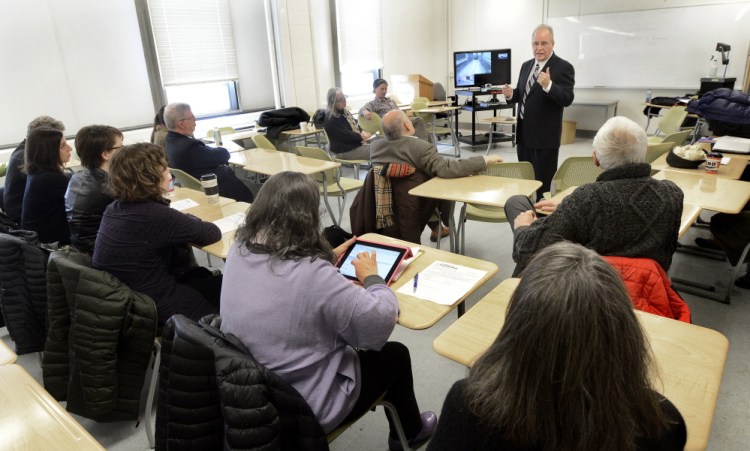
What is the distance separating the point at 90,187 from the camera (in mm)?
2324

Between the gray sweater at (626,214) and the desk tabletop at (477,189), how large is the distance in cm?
84

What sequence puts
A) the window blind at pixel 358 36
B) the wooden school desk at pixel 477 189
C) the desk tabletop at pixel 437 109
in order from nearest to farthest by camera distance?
the wooden school desk at pixel 477 189 → the desk tabletop at pixel 437 109 → the window blind at pixel 358 36

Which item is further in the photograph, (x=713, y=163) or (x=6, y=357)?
(x=713, y=163)

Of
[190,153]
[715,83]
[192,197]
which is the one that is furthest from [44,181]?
[715,83]

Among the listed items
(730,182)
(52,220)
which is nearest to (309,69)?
(52,220)

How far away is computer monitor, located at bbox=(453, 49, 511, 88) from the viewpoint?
747 cm

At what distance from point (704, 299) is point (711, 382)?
6.92ft

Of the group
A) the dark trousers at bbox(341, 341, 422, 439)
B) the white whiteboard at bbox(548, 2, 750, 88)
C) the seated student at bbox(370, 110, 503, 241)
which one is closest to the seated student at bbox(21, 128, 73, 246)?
the seated student at bbox(370, 110, 503, 241)

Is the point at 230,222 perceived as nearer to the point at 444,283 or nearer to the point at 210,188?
the point at 210,188

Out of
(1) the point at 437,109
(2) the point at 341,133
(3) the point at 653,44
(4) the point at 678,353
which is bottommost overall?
(4) the point at 678,353

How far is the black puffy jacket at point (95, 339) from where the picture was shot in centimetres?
173

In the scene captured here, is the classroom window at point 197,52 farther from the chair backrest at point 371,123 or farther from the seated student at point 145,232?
the seated student at point 145,232

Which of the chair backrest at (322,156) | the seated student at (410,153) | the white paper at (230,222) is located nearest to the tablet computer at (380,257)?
the white paper at (230,222)

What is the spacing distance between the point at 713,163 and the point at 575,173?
31.1 inches
